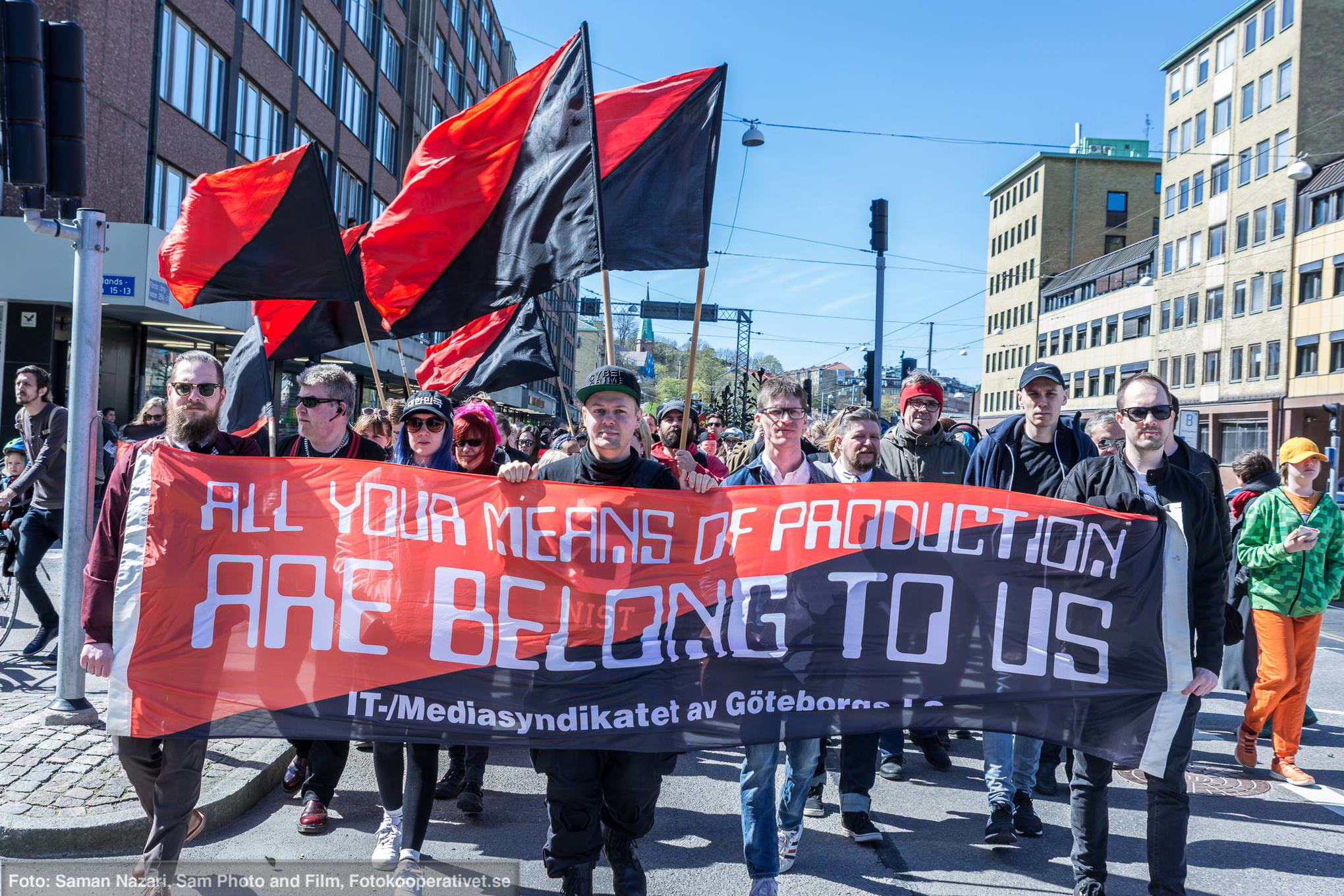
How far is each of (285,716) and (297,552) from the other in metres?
0.64

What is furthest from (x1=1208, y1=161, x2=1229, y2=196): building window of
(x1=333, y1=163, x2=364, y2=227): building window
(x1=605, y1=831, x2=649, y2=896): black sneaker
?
(x1=605, y1=831, x2=649, y2=896): black sneaker

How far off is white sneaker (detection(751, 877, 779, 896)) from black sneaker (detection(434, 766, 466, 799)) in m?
1.77

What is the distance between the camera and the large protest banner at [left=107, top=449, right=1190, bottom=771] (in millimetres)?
3977

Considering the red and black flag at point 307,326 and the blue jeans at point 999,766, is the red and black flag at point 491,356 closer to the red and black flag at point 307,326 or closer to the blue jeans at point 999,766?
the red and black flag at point 307,326

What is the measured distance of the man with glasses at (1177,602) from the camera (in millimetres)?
3902

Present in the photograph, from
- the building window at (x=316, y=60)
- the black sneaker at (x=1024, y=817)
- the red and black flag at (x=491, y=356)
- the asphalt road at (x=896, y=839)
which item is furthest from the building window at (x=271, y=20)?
the black sneaker at (x=1024, y=817)

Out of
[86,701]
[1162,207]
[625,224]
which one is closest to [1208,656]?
[625,224]

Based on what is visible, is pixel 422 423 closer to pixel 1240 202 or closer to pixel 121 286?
pixel 121 286

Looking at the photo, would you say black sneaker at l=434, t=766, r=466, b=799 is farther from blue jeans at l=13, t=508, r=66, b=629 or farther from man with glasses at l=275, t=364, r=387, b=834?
blue jeans at l=13, t=508, r=66, b=629

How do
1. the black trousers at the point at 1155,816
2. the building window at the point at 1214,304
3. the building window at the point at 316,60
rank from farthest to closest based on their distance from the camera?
the building window at the point at 1214,304, the building window at the point at 316,60, the black trousers at the point at 1155,816

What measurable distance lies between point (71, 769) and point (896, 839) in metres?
3.92

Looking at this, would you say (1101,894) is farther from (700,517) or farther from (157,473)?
(157,473)

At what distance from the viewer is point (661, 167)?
19.1ft

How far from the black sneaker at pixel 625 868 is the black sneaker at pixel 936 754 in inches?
107
